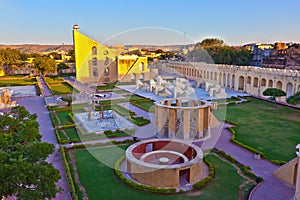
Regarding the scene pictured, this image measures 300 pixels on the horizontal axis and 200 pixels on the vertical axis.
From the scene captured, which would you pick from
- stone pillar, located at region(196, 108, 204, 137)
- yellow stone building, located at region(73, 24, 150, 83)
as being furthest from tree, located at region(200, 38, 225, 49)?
stone pillar, located at region(196, 108, 204, 137)

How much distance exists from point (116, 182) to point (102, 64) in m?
39.7

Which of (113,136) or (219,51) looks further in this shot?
(219,51)

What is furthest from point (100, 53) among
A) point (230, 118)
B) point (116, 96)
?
point (230, 118)

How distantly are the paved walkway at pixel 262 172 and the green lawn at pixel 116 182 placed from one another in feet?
3.54

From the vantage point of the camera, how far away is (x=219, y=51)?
56.1 metres

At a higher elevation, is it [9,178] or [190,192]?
[9,178]

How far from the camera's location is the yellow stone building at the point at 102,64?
49375mm

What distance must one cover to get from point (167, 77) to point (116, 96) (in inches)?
603

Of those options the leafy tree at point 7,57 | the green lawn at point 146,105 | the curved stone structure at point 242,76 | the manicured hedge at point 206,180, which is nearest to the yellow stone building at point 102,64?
the curved stone structure at point 242,76

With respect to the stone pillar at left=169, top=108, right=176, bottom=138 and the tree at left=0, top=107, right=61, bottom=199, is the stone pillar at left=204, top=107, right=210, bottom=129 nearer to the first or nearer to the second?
the stone pillar at left=169, top=108, right=176, bottom=138

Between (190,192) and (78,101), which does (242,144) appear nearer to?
(190,192)

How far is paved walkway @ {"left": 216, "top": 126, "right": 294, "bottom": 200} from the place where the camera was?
39.1ft

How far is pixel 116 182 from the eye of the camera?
42.4ft

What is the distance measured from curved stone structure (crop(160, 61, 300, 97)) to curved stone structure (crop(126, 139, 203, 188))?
22.1m
